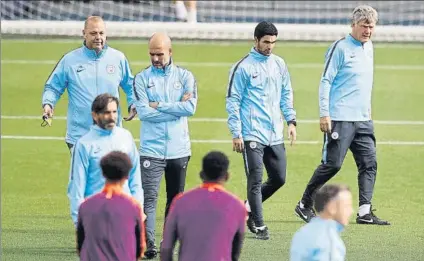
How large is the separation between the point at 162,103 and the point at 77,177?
2.05 metres

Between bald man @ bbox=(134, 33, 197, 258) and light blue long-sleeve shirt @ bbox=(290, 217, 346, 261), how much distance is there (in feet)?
12.2

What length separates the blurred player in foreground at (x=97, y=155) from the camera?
9.20m

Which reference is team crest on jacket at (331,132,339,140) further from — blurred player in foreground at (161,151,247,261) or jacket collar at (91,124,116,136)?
blurred player in foreground at (161,151,247,261)

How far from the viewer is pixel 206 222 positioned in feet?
26.0

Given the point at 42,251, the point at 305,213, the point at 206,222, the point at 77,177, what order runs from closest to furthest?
the point at 206,222
the point at 77,177
the point at 42,251
the point at 305,213

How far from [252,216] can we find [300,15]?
1737 centimetres

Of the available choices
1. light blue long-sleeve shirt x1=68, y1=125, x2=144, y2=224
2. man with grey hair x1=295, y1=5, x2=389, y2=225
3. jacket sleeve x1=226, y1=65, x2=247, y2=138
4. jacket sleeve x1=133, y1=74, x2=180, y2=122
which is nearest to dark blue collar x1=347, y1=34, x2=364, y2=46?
man with grey hair x1=295, y1=5, x2=389, y2=225

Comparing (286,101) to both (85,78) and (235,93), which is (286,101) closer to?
(235,93)

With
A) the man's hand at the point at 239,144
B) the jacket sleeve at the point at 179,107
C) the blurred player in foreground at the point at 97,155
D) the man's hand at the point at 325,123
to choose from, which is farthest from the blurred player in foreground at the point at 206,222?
the man's hand at the point at 325,123

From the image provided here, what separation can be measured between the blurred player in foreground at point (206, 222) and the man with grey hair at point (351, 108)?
4.26m

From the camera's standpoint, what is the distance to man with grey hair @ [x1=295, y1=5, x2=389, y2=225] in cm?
1229

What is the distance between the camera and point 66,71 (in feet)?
38.1

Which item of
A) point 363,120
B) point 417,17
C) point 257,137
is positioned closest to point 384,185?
point 363,120

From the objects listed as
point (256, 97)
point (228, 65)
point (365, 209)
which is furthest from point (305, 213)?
point (228, 65)
